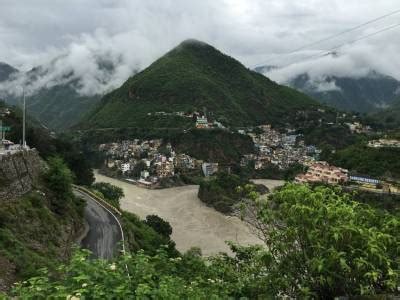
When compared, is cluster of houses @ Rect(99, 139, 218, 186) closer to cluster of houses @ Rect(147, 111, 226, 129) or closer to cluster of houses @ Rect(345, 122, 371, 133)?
cluster of houses @ Rect(147, 111, 226, 129)

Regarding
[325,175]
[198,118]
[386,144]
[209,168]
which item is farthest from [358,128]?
[325,175]

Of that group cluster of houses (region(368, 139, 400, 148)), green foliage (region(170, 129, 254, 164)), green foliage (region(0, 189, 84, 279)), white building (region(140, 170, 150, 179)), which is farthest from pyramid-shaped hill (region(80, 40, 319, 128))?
green foliage (region(0, 189, 84, 279))

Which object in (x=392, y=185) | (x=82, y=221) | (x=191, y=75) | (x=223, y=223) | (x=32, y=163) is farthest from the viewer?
(x=191, y=75)

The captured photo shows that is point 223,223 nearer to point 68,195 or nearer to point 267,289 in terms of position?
point 68,195

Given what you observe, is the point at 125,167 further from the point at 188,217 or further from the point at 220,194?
the point at 188,217

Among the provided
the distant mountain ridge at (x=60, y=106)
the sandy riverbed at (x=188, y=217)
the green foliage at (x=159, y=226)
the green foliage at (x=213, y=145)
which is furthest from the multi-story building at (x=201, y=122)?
the distant mountain ridge at (x=60, y=106)

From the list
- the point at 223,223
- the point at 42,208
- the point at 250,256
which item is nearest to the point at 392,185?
the point at 223,223

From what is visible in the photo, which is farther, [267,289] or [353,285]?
[267,289]

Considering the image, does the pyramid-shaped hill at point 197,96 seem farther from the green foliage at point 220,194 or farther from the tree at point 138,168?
the green foliage at point 220,194
